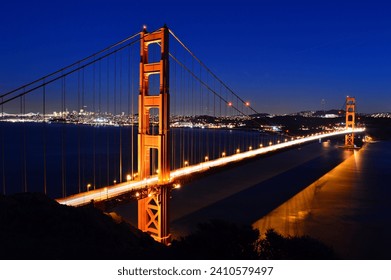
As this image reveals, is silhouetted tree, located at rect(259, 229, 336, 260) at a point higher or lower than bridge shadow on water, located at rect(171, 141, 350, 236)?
higher

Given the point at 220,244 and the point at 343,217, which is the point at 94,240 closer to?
the point at 220,244

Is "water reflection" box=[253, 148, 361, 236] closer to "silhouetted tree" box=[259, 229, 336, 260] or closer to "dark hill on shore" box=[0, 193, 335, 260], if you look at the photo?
"silhouetted tree" box=[259, 229, 336, 260]

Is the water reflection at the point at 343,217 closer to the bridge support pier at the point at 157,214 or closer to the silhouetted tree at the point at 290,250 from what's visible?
the silhouetted tree at the point at 290,250

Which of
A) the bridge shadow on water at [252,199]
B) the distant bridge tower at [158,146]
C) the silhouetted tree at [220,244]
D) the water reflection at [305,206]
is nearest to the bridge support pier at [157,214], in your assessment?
the distant bridge tower at [158,146]

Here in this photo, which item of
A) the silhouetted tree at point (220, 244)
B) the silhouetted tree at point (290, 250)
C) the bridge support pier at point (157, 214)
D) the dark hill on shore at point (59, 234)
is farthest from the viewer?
the bridge support pier at point (157, 214)

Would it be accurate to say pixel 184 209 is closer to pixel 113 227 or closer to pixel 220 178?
pixel 113 227

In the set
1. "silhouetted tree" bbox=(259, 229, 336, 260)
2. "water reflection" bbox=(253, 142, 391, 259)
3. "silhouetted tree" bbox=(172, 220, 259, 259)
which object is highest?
"silhouetted tree" bbox=(172, 220, 259, 259)

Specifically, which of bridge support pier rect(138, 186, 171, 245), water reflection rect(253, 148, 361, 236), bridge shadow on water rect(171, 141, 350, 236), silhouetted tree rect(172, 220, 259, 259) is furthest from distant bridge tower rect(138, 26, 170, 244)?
water reflection rect(253, 148, 361, 236)

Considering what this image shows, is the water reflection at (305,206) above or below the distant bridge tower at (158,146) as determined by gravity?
below
